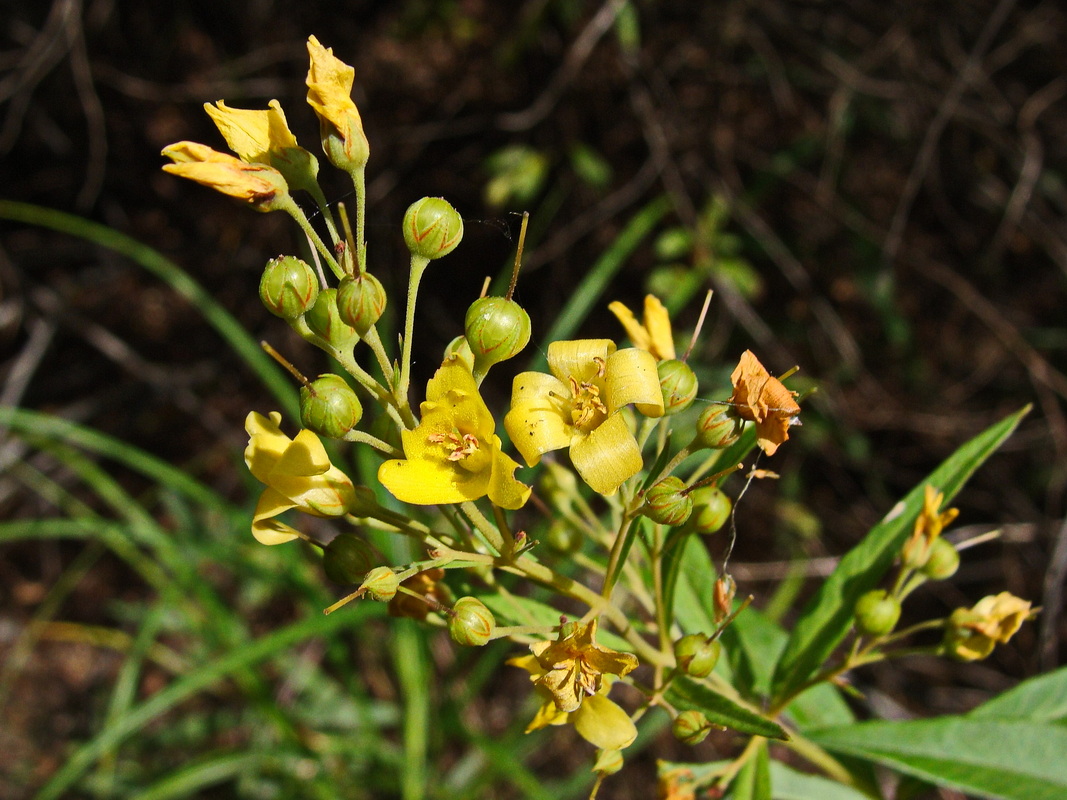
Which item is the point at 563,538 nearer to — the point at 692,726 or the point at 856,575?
the point at 692,726

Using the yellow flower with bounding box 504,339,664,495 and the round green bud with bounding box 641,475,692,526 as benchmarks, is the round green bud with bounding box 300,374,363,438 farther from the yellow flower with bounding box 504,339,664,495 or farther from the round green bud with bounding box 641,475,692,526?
the round green bud with bounding box 641,475,692,526

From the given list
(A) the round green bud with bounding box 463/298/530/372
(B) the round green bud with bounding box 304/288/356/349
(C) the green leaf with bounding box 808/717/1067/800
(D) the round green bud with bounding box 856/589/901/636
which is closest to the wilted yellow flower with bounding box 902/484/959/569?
(D) the round green bud with bounding box 856/589/901/636

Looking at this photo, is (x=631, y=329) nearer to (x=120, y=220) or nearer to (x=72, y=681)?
(x=120, y=220)

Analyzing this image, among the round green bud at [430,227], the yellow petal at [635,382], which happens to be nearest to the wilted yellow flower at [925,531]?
the yellow petal at [635,382]

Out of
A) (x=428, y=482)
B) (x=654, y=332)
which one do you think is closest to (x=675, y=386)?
(x=654, y=332)

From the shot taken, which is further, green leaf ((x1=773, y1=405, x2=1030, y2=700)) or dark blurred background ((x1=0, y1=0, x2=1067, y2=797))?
dark blurred background ((x1=0, y1=0, x2=1067, y2=797))

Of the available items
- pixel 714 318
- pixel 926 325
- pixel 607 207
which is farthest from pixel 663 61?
pixel 926 325

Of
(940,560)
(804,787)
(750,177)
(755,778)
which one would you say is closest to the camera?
(755,778)
